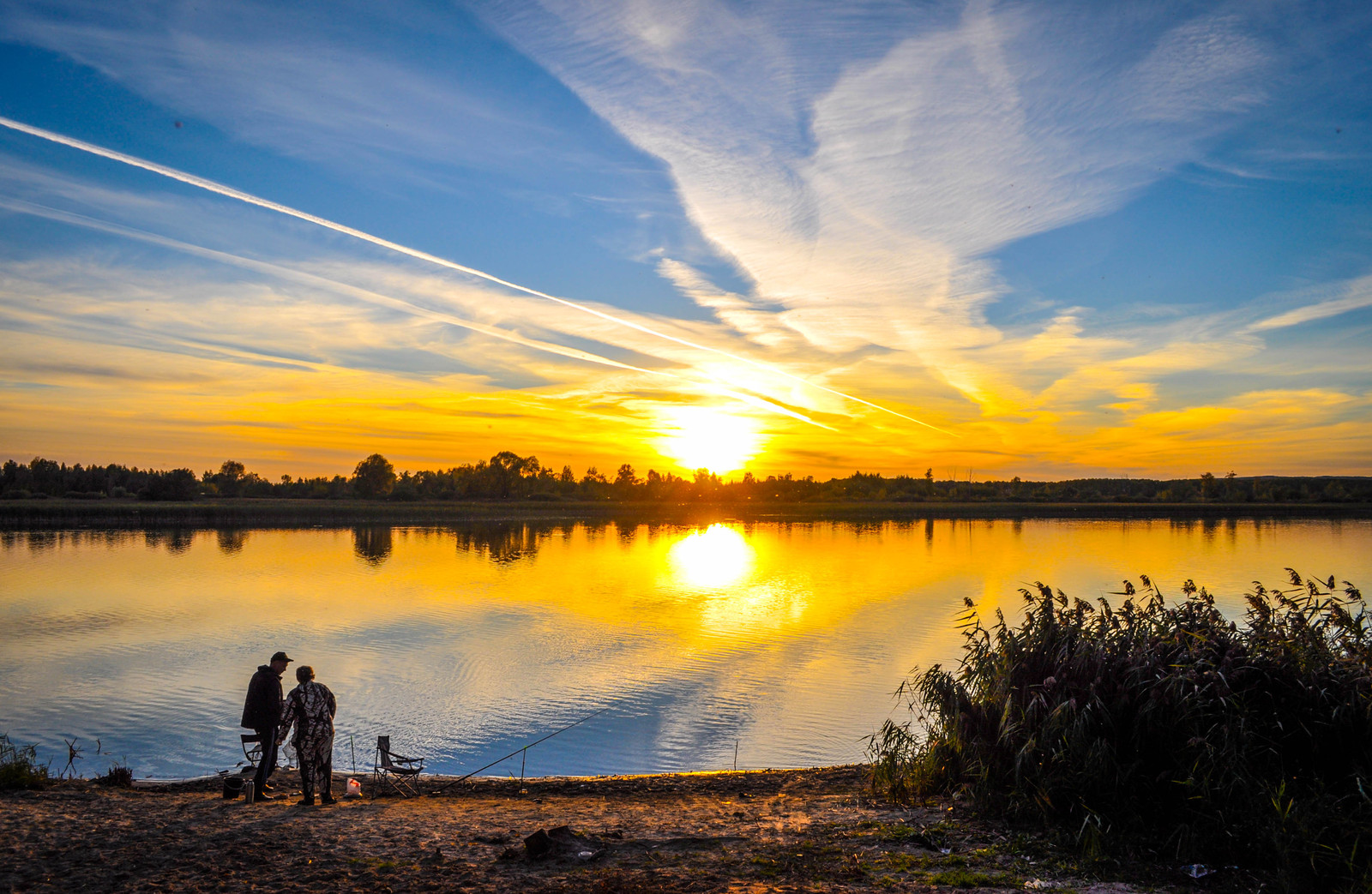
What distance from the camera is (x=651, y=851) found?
7.66 metres

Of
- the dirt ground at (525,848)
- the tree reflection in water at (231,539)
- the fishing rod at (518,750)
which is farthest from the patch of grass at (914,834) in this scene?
the tree reflection in water at (231,539)

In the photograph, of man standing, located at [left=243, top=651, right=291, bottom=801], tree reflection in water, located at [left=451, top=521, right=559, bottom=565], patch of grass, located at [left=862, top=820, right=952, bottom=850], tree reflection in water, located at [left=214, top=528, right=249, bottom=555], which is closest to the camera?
patch of grass, located at [left=862, top=820, right=952, bottom=850]

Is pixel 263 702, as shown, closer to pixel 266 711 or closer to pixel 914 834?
pixel 266 711

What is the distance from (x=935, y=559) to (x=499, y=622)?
34648 mm

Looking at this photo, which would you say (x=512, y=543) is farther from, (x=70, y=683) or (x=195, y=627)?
(x=70, y=683)

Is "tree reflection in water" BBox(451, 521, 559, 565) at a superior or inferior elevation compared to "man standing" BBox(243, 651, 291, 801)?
inferior

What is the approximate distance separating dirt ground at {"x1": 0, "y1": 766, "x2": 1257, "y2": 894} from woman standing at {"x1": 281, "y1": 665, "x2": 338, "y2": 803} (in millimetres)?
418

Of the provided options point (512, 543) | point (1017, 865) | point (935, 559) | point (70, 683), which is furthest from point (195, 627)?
point (935, 559)

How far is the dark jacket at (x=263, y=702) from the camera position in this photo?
10.0 meters

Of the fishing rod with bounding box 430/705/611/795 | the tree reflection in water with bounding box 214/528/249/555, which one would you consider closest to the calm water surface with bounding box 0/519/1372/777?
the fishing rod with bounding box 430/705/611/795

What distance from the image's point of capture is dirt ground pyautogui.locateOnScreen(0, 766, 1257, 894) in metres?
6.60

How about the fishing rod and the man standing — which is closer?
the man standing

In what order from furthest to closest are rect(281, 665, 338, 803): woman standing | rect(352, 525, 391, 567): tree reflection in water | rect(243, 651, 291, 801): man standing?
1. rect(352, 525, 391, 567): tree reflection in water
2. rect(243, 651, 291, 801): man standing
3. rect(281, 665, 338, 803): woman standing

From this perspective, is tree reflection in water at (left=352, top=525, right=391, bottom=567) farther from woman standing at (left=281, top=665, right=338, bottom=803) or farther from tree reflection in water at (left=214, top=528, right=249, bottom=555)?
woman standing at (left=281, top=665, right=338, bottom=803)
